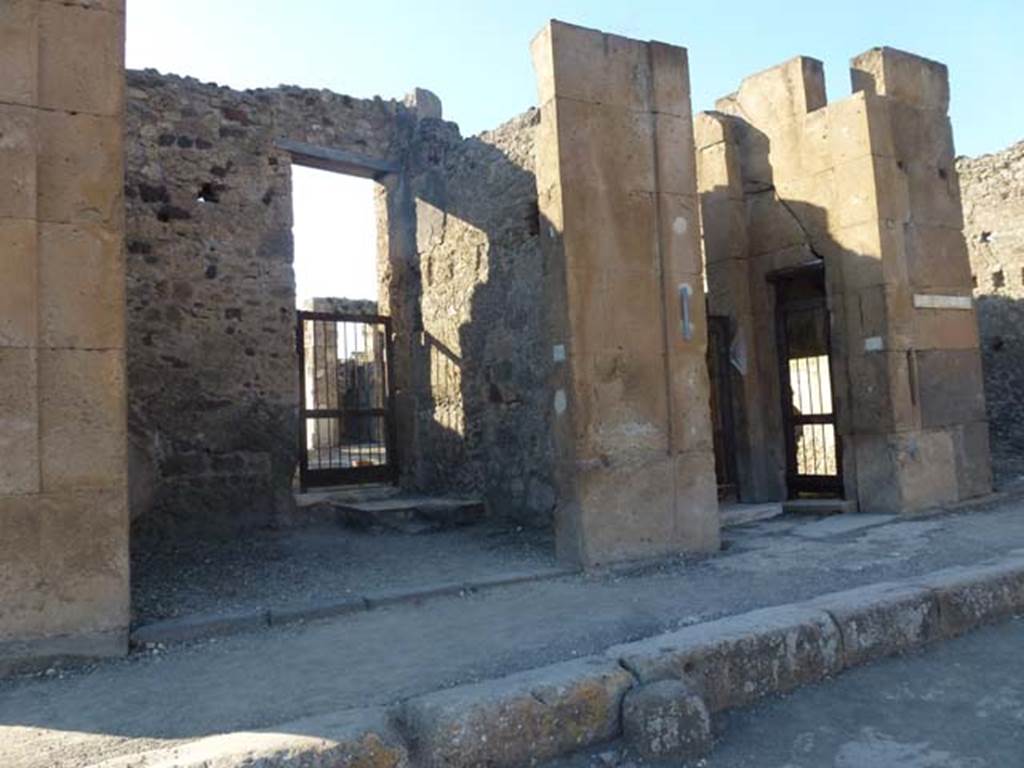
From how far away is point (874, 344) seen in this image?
24.8 feet

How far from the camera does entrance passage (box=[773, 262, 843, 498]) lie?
8.37 metres

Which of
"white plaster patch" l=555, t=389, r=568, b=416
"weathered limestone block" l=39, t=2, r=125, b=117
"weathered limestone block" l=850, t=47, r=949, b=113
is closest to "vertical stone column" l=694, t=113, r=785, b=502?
"weathered limestone block" l=850, t=47, r=949, b=113

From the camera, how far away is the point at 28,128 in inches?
155

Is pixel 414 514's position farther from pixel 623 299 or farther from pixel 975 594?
pixel 975 594

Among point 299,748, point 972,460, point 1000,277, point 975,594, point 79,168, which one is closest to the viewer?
point 299,748

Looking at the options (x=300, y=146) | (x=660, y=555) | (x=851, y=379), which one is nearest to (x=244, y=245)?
(x=300, y=146)

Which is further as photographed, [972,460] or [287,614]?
[972,460]

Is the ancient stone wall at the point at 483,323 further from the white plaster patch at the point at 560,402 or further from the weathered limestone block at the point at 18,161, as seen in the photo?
the weathered limestone block at the point at 18,161

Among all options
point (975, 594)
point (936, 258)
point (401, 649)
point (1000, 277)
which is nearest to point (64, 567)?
point (401, 649)

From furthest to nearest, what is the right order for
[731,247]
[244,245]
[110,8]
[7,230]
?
[731,247], [244,245], [110,8], [7,230]

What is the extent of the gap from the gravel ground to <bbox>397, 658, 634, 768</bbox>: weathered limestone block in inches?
76.7

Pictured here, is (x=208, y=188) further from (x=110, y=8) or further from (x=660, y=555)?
(x=660, y=555)

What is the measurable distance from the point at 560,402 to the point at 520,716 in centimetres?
291

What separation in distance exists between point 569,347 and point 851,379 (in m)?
3.64
